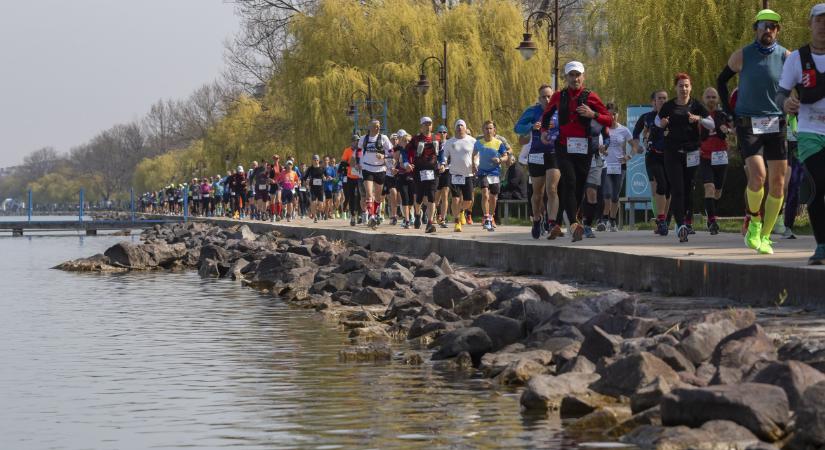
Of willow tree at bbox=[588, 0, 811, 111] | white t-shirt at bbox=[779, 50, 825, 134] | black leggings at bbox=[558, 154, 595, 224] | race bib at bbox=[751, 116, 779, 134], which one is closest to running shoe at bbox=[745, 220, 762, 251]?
race bib at bbox=[751, 116, 779, 134]

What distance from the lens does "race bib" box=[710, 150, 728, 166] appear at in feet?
65.9

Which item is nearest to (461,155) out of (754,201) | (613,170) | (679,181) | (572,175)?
(613,170)

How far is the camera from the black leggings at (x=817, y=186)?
11.9 m

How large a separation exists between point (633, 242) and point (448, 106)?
33.3 meters

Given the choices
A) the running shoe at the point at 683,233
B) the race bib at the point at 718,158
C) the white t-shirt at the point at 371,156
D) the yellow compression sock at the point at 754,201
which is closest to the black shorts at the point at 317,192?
the white t-shirt at the point at 371,156

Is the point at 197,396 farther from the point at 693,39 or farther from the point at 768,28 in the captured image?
the point at 693,39

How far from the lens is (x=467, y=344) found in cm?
1153

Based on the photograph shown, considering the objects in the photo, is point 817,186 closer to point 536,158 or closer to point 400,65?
point 536,158

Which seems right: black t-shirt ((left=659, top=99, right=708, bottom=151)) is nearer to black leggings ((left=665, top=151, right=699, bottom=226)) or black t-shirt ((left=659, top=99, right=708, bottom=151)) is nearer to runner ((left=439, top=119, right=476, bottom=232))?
black leggings ((left=665, top=151, right=699, bottom=226))

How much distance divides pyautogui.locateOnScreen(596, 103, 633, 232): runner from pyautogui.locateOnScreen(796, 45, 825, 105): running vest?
10.6 m

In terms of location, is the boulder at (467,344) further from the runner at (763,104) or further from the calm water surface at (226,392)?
the runner at (763,104)

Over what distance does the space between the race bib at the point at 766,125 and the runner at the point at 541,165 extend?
4.99 meters

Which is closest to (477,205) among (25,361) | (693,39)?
(693,39)

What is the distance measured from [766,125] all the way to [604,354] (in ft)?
15.0
